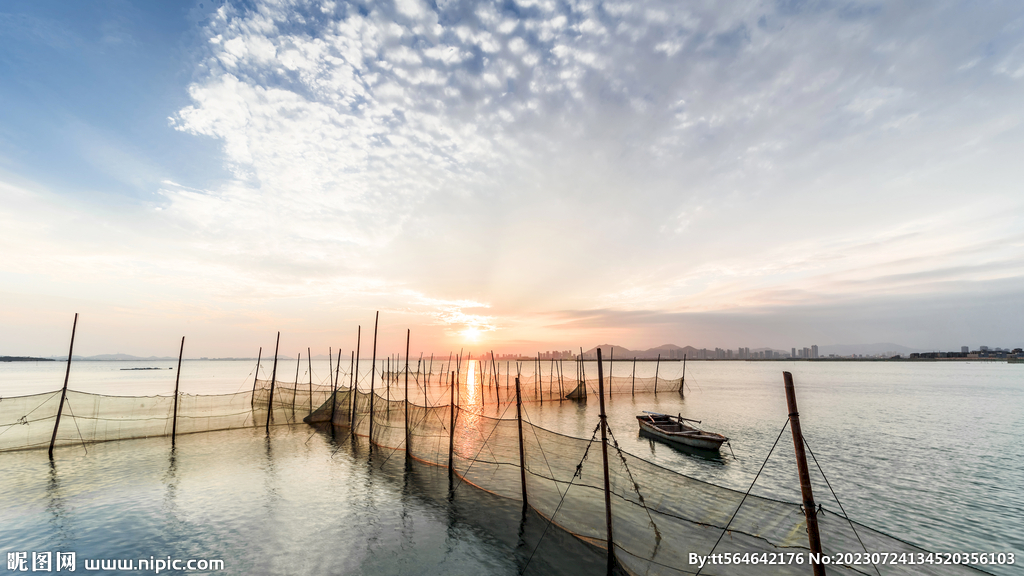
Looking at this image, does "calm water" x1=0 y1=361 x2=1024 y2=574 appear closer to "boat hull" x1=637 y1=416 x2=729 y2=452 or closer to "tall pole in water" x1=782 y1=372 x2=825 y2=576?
"boat hull" x1=637 y1=416 x2=729 y2=452

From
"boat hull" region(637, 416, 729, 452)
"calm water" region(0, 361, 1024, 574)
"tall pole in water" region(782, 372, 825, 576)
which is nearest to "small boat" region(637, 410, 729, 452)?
"boat hull" region(637, 416, 729, 452)

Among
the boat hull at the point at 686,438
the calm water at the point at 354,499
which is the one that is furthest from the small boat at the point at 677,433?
the calm water at the point at 354,499

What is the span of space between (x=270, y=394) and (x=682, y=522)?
97.5 ft

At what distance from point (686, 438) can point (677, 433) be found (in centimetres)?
61

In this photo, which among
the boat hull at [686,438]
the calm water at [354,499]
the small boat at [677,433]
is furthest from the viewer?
the small boat at [677,433]

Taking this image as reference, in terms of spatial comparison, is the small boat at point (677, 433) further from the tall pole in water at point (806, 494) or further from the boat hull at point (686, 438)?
the tall pole in water at point (806, 494)

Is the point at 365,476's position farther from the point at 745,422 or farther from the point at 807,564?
the point at 745,422

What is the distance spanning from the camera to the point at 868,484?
17.2 meters

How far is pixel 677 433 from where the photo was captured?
24.0 m

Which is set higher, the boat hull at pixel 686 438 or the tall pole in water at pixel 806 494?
the tall pole in water at pixel 806 494

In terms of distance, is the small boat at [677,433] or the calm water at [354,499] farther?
the small boat at [677,433]

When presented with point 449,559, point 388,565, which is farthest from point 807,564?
point 388,565

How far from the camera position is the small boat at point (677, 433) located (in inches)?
878

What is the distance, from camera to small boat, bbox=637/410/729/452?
73.2ft
